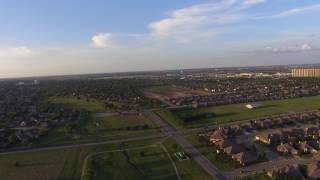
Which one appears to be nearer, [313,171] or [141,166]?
[313,171]

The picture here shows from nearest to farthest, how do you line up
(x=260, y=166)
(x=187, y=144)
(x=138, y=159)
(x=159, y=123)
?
(x=260, y=166) < (x=138, y=159) < (x=187, y=144) < (x=159, y=123)

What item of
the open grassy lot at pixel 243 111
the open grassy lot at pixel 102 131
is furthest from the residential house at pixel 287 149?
the open grassy lot at pixel 102 131

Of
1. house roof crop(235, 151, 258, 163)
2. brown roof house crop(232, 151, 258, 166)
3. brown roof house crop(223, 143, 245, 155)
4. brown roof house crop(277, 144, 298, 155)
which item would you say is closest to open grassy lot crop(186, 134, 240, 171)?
brown roof house crop(232, 151, 258, 166)

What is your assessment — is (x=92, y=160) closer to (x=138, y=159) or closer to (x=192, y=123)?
(x=138, y=159)

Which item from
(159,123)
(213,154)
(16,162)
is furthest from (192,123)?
(16,162)

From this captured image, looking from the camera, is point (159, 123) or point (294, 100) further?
point (294, 100)

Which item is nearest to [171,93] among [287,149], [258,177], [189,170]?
[287,149]

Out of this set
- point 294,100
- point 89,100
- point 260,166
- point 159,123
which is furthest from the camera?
point 89,100

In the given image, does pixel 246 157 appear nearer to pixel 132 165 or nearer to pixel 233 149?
pixel 233 149

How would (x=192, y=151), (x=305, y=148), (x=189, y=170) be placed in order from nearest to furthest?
(x=189, y=170) → (x=305, y=148) → (x=192, y=151)
